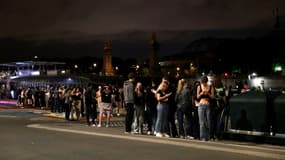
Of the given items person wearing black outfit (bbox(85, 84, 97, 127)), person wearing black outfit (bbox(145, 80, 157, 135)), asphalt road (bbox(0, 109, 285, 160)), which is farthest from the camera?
person wearing black outfit (bbox(85, 84, 97, 127))

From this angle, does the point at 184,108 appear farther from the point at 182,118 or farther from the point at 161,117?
the point at 161,117

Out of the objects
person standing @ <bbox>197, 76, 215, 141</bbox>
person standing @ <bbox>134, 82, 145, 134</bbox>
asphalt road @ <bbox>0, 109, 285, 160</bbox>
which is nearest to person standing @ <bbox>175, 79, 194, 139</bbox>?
person standing @ <bbox>197, 76, 215, 141</bbox>

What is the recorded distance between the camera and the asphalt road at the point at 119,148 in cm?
980

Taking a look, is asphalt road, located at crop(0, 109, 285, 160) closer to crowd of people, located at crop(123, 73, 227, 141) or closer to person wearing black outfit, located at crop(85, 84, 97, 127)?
crowd of people, located at crop(123, 73, 227, 141)

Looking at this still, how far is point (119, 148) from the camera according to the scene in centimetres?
1105

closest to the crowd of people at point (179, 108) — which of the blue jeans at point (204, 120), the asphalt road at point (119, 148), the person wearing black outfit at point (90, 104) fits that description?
the blue jeans at point (204, 120)

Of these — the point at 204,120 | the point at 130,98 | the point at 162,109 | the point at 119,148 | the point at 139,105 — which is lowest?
the point at 119,148

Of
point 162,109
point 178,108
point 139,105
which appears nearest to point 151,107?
point 139,105

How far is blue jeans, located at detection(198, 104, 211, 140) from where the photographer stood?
12125 mm

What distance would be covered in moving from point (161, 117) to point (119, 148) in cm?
249

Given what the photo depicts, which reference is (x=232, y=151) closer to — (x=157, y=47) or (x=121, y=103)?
(x=121, y=103)

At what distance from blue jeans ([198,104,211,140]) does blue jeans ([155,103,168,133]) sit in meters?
1.30

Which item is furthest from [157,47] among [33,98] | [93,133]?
[93,133]

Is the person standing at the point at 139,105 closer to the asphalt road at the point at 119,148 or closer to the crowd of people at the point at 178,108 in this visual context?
the crowd of people at the point at 178,108
